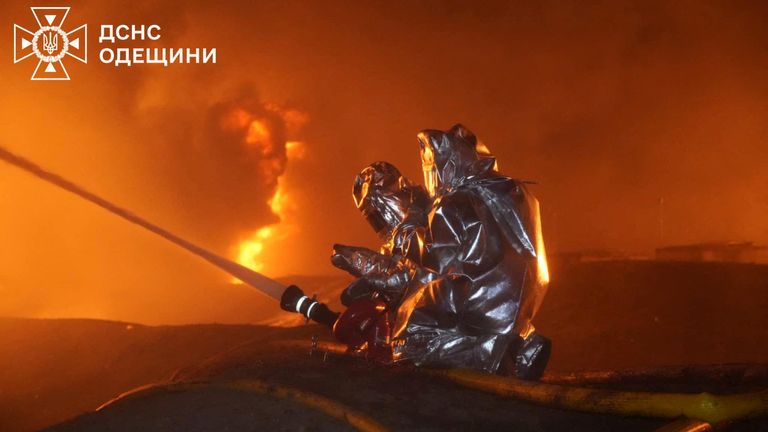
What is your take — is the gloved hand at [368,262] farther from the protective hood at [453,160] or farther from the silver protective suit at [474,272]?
the protective hood at [453,160]

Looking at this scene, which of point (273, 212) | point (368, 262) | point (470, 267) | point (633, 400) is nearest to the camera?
point (633, 400)

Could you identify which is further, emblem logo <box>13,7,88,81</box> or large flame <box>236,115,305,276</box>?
large flame <box>236,115,305,276</box>

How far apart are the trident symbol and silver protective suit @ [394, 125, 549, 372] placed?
17.6m

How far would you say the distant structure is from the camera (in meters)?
17.0

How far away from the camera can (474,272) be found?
385 centimetres

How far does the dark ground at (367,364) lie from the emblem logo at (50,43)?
9.55 meters

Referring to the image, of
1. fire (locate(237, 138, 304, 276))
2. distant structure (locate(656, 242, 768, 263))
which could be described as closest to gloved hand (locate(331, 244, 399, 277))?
distant structure (locate(656, 242, 768, 263))

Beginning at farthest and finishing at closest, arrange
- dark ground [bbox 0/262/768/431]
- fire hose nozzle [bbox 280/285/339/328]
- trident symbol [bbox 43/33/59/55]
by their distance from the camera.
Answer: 1. trident symbol [bbox 43/33/59/55]
2. fire hose nozzle [bbox 280/285/339/328]
3. dark ground [bbox 0/262/768/431]

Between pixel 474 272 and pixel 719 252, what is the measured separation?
1599 cm

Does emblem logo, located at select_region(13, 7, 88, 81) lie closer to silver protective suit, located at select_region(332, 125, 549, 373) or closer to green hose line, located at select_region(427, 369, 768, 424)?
silver protective suit, located at select_region(332, 125, 549, 373)

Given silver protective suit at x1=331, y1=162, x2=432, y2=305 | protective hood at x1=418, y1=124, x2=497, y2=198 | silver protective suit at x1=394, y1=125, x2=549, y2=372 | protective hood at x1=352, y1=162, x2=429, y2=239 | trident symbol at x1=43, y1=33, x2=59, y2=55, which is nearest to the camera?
silver protective suit at x1=394, y1=125, x2=549, y2=372

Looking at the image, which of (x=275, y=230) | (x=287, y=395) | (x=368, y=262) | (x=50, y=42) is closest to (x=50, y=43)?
(x=50, y=42)

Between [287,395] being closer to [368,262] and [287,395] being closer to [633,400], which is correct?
[368,262]

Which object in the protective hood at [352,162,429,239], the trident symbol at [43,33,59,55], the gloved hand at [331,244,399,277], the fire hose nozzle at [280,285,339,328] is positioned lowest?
the fire hose nozzle at [280,285,339,328]
